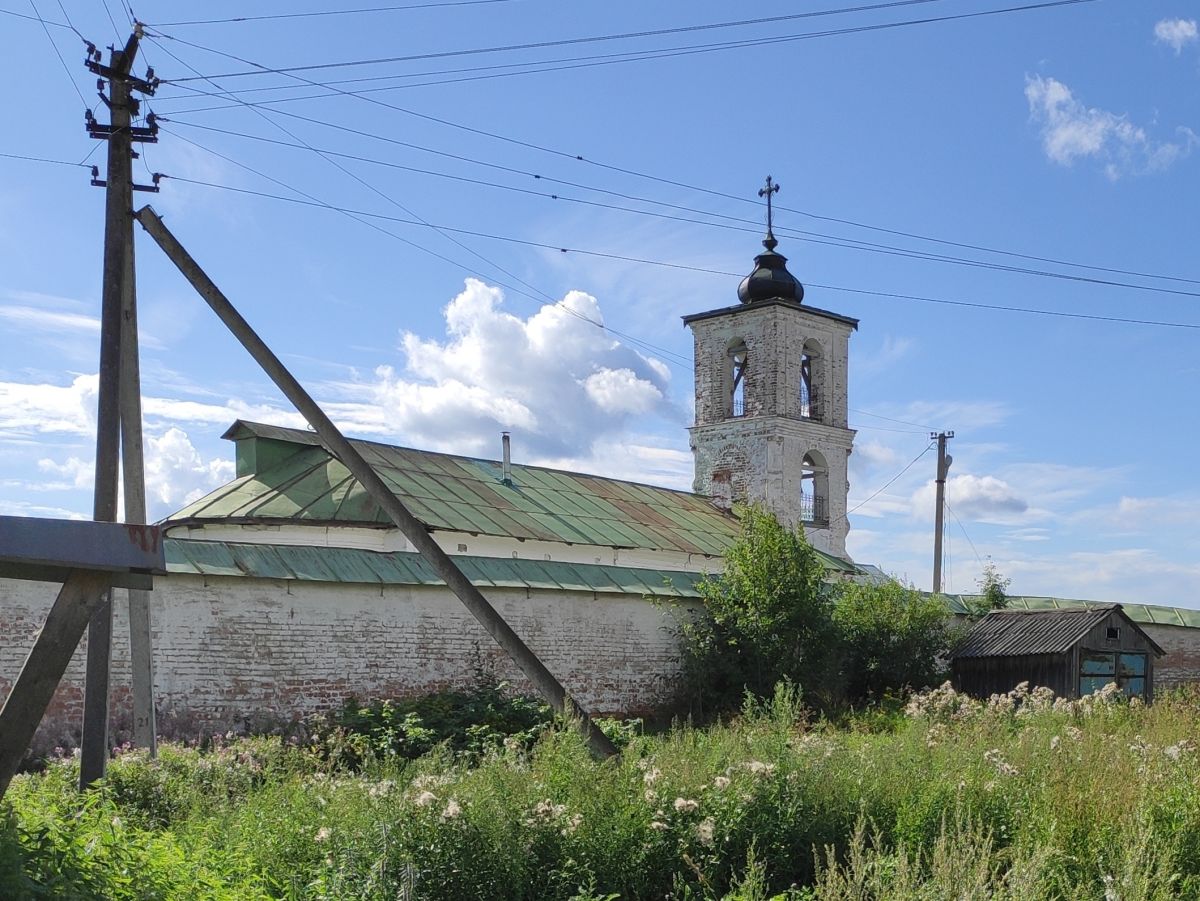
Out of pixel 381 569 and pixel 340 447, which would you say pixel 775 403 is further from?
pixel 340 447

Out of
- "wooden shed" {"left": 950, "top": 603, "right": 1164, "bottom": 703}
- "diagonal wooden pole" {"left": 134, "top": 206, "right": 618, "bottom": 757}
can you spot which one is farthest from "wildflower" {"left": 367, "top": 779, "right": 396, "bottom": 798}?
"wooden shed" {"left": 950, "top": 603, "right": 1164, "bottom": 703}

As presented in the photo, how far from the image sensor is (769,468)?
A: 27.4 meters

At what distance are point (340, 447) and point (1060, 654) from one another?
44.5 feet

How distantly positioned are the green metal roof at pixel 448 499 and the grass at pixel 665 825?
8.73m

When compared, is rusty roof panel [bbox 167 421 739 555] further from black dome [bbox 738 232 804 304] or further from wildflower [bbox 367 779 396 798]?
wildflower [bbox 367 779 396 798]

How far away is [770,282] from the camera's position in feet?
92.3

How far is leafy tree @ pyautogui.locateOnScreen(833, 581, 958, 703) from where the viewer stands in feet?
64.3

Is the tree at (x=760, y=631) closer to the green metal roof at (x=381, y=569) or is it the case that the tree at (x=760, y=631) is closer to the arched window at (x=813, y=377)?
the green metal roof at (x=381, y=569)

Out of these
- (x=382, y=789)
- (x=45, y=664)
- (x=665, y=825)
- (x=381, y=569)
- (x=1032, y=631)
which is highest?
(x=381, y=569)

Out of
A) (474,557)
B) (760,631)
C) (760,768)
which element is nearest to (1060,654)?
(760,631)

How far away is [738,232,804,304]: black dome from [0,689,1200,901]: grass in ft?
64.3

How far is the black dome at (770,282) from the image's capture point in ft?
92.3

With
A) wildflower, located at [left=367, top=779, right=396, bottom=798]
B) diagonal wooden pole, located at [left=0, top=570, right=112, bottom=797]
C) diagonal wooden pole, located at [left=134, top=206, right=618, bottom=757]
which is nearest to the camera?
diagonal wooden pole, located at [left=0, top=570, right=112, bottom=797]

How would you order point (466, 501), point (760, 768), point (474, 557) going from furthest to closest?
1. point (466, 501)
2. point (474, 557)
3. point (760, 768)
